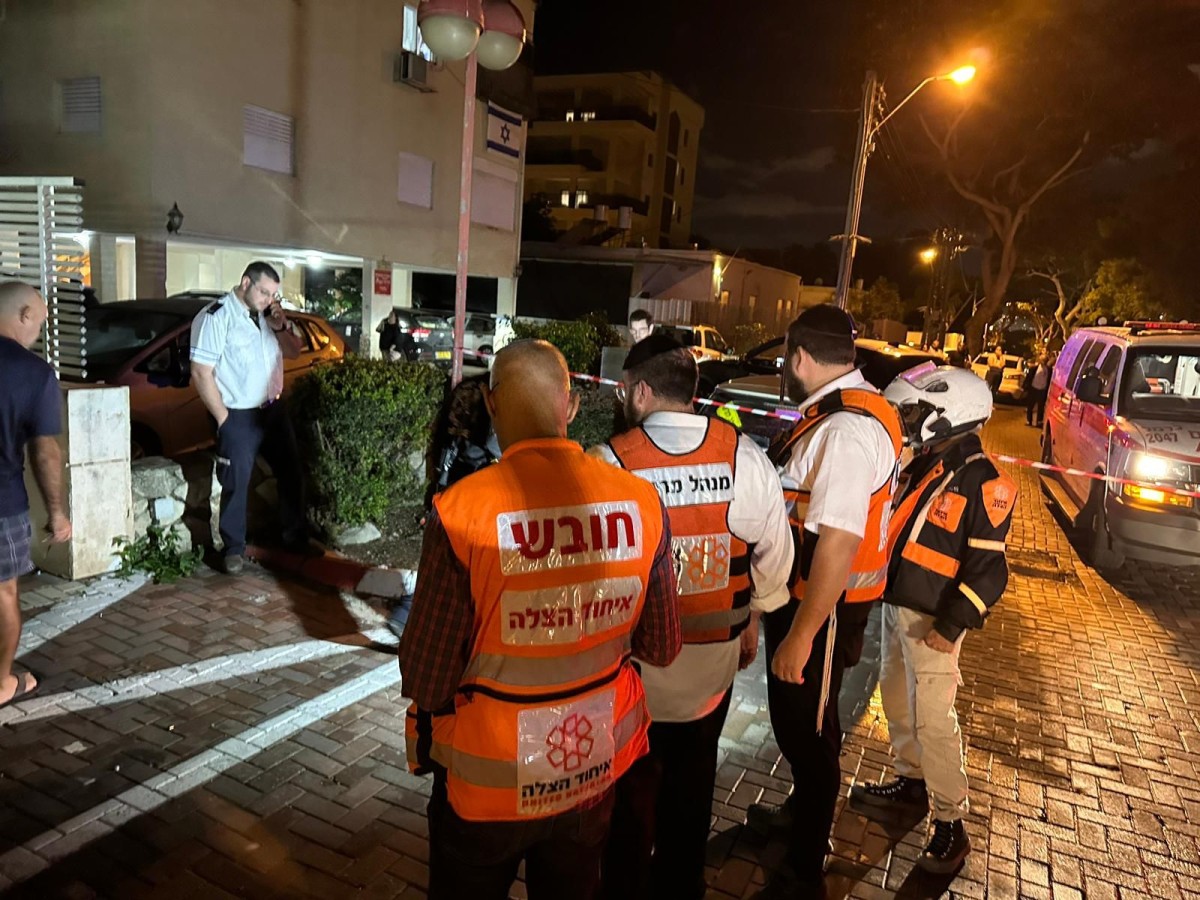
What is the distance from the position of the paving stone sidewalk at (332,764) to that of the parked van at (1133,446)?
5.07 feet

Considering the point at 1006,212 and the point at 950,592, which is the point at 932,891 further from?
the point at 1006,212

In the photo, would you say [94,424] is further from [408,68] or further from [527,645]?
[408,68]

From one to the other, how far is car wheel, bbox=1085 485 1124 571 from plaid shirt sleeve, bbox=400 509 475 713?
731cm

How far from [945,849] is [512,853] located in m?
2.19

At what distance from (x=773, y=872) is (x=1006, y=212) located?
29.2m

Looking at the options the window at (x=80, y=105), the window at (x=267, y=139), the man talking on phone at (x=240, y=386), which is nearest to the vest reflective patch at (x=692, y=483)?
the man talking on phone at (x=240, y=386)

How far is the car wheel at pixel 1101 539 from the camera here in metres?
7.32

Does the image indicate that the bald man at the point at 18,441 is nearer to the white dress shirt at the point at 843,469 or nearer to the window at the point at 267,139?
the white dress shirt at the point at 843,469

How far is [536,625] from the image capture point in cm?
173

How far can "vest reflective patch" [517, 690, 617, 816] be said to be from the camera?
68.9 inches

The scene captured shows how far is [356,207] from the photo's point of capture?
64.5 feet

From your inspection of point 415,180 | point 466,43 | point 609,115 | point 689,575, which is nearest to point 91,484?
point 466,43

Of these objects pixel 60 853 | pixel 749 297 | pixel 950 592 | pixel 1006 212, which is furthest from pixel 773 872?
pixel 749 297

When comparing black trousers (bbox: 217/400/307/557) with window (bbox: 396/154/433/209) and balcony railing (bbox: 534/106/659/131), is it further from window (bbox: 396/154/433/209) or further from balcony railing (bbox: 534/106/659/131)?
balcony railing (bbox: 534/106/659/131)
